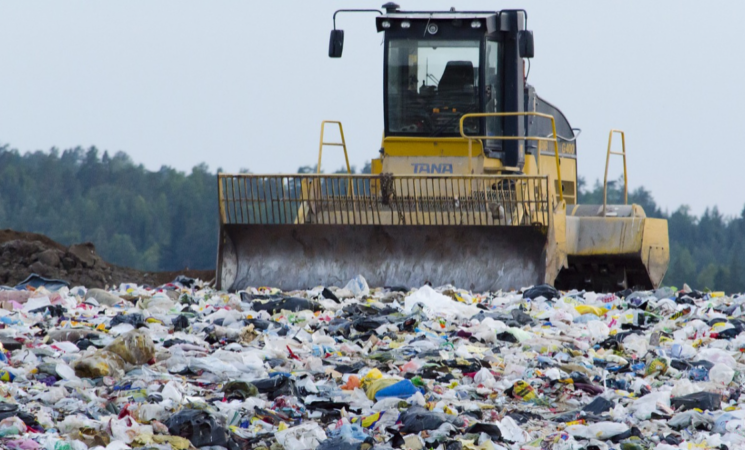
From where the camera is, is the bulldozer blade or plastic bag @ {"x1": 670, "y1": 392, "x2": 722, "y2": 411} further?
the bulldozer blade

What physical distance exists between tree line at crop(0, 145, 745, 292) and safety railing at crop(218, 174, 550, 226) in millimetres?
32140

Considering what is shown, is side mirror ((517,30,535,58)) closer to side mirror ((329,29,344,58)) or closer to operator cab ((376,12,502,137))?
operator cab ((376,12,502,137))

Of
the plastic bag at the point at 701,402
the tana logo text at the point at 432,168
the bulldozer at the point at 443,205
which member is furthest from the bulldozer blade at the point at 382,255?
the plastic bag at the point at 701,402

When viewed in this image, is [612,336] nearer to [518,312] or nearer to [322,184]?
[518,312]

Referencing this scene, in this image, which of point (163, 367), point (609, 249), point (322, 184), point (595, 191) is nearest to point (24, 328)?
point (163, 367)

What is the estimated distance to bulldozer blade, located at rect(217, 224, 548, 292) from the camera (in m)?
9.08

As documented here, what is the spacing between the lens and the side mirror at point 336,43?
9.88m

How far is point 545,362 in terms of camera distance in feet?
19.7

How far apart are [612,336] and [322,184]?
11.2ft

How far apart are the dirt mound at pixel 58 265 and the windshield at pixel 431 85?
4.18m

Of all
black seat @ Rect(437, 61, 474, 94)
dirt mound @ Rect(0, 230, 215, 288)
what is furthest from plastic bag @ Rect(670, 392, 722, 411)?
dirt mound @ Rect(0, 230, 215, 288)

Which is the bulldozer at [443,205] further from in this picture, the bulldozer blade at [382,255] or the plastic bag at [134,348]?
the plastic bag at [134,348]

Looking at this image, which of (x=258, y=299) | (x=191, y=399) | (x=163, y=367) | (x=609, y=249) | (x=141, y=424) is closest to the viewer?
(x=141, y=424)

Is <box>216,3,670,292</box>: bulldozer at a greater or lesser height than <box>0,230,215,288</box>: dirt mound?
greater
